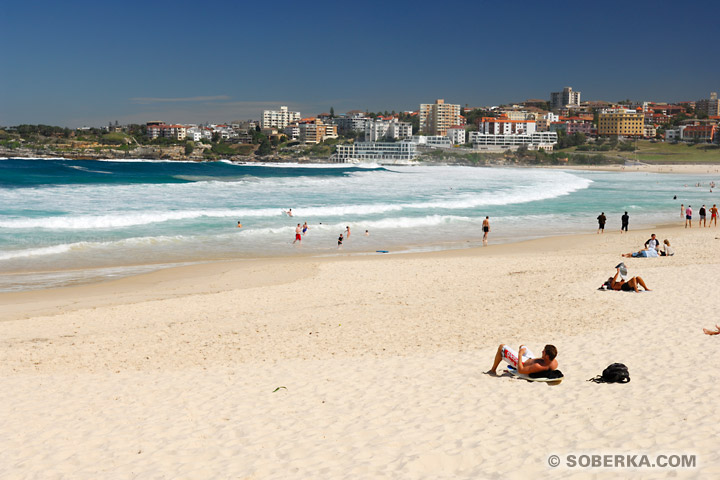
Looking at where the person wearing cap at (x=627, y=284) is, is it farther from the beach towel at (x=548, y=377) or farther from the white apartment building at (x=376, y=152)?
the white apartment building at (x=376, y=152)

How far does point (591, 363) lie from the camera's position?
8250 millimetres

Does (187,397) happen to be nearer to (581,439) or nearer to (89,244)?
(581,439)

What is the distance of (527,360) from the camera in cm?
769

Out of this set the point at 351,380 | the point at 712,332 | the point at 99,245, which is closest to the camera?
the point at 351,380

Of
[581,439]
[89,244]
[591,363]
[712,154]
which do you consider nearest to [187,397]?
[581,439]

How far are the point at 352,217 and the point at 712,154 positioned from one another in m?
137

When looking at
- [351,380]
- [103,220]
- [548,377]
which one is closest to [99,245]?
[103,220]

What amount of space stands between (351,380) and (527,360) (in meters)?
2.25

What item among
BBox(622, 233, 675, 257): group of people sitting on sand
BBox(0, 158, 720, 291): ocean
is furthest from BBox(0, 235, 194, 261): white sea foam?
BBox(622, 233, 675, 257): group of people sitting on sand

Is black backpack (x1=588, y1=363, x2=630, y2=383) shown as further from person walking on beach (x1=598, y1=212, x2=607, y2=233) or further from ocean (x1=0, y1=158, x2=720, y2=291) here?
person walking on beach (x1=598, y1=212, x2=607, y2=233)

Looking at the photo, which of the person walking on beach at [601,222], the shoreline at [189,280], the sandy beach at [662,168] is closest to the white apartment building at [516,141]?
the sandy beach at [662,168]

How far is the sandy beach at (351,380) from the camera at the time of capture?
5555 millimetres

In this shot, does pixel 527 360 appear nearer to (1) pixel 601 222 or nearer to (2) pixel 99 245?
(2) pixel 99 245

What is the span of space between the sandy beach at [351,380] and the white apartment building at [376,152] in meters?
172
